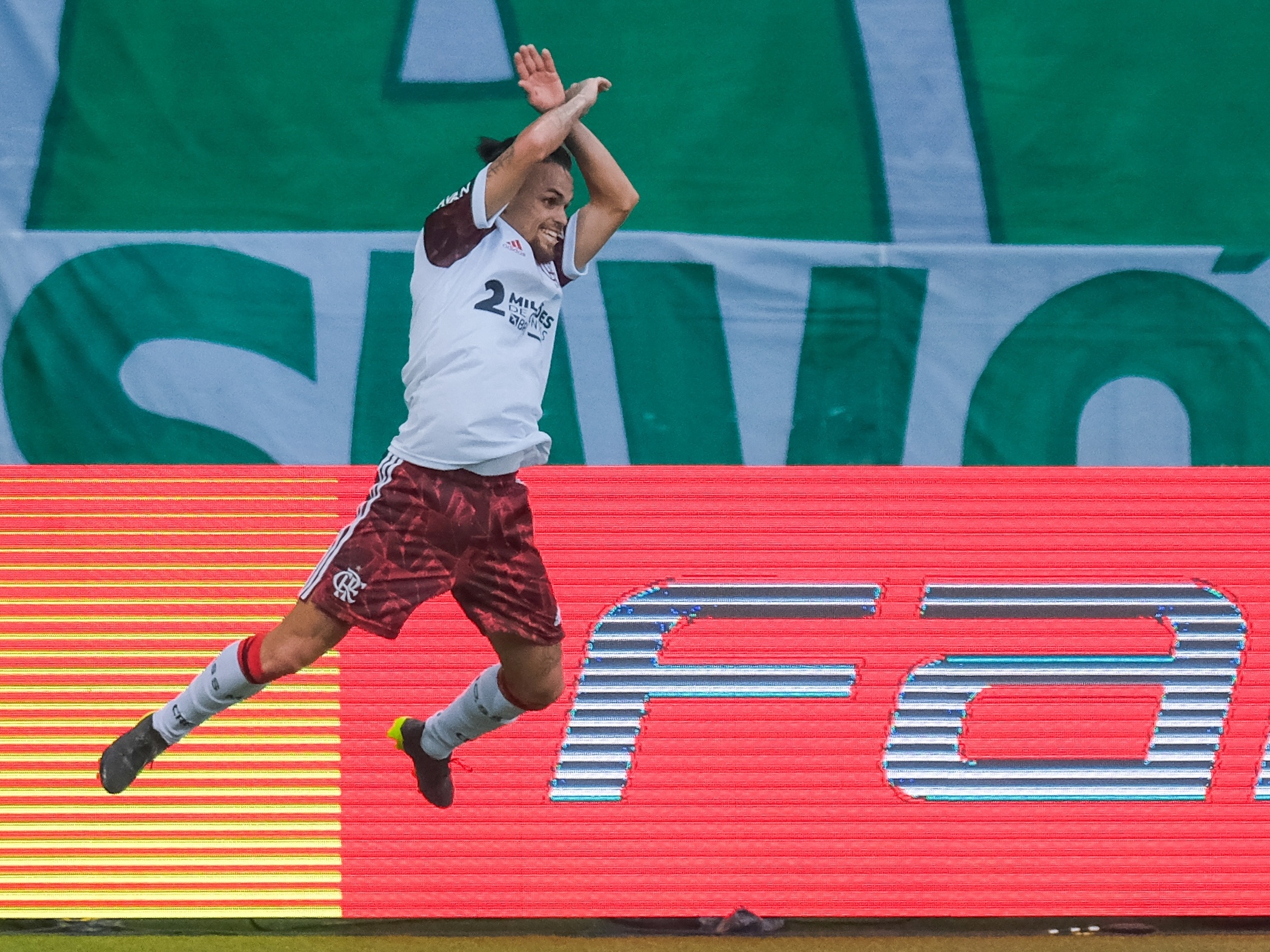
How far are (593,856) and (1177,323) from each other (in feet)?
8.33

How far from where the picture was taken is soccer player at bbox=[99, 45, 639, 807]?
3385 millimetres

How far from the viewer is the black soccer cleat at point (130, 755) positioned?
11.7 feet

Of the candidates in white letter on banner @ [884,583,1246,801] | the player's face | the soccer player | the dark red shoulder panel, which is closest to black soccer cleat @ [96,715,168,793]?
the soccer player

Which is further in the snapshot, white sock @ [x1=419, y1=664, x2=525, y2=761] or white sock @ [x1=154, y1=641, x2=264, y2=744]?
white sock @ [x1=419, y1=664, x2=525, y2=761]

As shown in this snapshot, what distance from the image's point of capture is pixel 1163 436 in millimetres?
4348

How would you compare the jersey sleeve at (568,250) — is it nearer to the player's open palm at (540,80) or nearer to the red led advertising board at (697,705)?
the player's open palm at (540,80)

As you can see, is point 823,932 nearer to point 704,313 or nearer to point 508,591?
point 508,591

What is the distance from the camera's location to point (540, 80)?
3.40 m

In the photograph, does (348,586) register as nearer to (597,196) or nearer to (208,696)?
(208,696)

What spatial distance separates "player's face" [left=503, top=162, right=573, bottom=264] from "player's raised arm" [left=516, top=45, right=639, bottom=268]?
0.24 feet

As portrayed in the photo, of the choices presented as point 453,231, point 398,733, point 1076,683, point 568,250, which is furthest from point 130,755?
point 1076,683

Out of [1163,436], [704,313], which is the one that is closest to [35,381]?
[704,313]

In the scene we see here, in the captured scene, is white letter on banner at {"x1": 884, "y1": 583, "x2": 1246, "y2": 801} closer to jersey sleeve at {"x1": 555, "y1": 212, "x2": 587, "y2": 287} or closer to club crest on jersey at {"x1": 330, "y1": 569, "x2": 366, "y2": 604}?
jersey sleeve at {"x1": 555, "y1": 212, "x2": 587, "y2": 287}

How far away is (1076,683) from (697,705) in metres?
1.23
